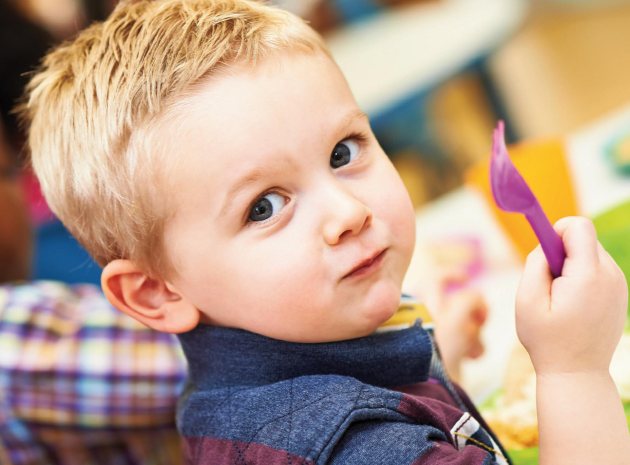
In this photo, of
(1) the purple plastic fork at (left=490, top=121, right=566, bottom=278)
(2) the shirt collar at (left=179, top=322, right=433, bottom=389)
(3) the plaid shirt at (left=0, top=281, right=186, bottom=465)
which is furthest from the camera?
(3) the plaid shirt at (left=0, top=281, right=186, bottom=465)

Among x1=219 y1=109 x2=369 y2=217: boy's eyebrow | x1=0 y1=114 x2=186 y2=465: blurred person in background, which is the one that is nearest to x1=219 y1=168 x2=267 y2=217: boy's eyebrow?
x1=219 y1=109 x2=369 y2=217: boy's eyebrow

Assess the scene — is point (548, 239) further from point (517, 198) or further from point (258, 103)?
point (258, 103)

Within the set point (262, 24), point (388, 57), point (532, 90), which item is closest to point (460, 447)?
point (262, 24)

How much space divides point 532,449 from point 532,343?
0.51 feet

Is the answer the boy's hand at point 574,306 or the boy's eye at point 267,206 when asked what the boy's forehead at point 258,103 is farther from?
the boy's hand at point 574,306

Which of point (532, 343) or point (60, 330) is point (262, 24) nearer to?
point (532, 343)

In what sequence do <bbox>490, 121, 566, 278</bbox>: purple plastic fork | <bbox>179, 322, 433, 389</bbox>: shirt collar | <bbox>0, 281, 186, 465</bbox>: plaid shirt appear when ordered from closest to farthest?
<bbox>490, 121, 566, 278</bbox>: purple plastic fork < <bbox>179, 322, 433, 389</bbox>: shirt collar < <bbox>0, 281, 186, 465</bbox>: plaid shirt

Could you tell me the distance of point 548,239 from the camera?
555mm

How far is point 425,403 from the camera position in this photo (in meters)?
0.60

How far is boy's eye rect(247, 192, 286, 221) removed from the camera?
599 millimetres

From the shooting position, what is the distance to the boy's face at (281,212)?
1.94 feet

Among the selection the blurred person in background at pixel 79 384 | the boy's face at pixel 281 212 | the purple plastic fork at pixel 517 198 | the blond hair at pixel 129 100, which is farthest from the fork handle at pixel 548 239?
the blurred person in background at pixel 79 384

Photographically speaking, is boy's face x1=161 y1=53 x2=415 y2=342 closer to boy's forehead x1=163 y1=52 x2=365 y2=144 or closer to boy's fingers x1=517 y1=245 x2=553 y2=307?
boy's forehead x1=163 y1=52 x2=365 y2=144

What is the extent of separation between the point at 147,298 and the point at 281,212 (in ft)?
0.53
